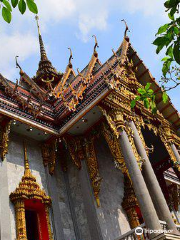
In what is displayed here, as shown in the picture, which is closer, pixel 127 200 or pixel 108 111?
pixel 108 111

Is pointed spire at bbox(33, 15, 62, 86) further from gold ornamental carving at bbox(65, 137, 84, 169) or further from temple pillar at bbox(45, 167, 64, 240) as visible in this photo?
temple pillar at bbox(45, 167, 64, 240)

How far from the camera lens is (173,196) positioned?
1747cm

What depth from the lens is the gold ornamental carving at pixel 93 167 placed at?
10715mm

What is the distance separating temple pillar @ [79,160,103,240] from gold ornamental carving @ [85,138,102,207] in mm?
143

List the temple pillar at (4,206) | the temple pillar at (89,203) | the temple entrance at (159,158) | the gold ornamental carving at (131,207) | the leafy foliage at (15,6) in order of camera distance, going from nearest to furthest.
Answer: the leafy foliage at (15,6)
the temple pillar at (4,206)
the temple pillar at (89,203)
the gold ornamental carving at (131,207)
the temple entrance at (159,158)

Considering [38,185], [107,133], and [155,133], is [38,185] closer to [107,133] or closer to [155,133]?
[107,133]

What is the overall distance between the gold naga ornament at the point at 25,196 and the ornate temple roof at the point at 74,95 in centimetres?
139

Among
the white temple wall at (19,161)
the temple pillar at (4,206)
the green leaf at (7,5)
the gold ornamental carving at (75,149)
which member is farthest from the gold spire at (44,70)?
the green leaf at (7,5)

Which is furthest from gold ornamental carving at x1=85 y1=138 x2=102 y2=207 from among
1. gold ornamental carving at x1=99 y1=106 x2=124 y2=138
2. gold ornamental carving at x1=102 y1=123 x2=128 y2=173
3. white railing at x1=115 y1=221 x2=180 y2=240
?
white railing at x1=115 y1=221 x2=180 y2=240

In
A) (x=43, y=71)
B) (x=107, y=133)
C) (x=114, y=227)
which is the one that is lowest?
(x=114, y=227)

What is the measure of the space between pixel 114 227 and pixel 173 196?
25.8 ft

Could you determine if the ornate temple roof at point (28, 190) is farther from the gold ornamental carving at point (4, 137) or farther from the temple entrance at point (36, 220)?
the gold ornamental carving at point (4, 137)

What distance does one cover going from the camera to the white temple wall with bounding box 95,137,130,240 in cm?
1034

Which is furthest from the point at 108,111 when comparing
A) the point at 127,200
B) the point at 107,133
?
the point at 127,200
